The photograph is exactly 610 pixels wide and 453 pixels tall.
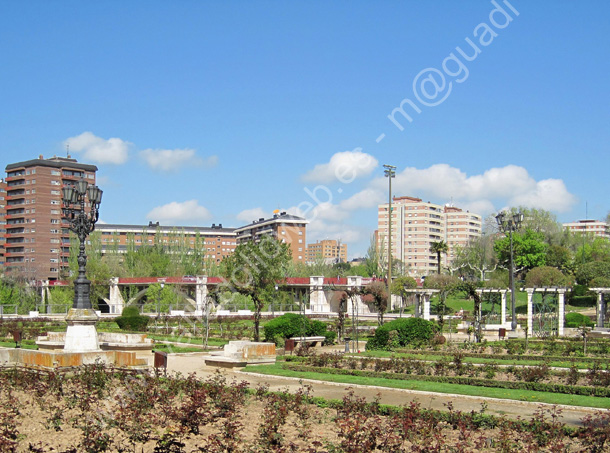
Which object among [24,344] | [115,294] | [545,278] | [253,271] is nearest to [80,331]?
[253,271]

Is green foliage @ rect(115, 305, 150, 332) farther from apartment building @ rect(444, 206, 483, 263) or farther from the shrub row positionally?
apartment building @ rect(444, 206, 483, 263)

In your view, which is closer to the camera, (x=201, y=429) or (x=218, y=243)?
(x=201, y=429)

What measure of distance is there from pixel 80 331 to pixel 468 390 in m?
9.50

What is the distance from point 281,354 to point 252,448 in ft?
45.4

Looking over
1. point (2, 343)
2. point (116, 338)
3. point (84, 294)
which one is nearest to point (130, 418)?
point (84, 294)

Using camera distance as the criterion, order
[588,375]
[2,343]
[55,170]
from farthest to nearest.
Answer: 1. [55,170]
2. [2,343]
3. [588,375]

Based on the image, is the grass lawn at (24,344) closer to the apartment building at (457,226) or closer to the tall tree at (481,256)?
the tall tree at (481,256)

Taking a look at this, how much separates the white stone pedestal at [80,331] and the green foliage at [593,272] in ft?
163

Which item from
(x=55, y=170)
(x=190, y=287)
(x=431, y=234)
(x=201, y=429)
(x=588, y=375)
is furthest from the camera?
(x=431, y=234)

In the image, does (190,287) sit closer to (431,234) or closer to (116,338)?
(116,338)

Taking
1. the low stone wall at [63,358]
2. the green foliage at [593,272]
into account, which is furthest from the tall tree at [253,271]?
the green foliage at [593,272]

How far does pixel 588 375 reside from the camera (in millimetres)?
14461

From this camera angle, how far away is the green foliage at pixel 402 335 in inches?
945

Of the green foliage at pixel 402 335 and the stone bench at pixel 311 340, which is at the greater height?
the green foliage at pixel 402 335
